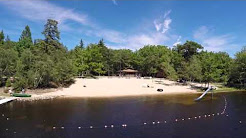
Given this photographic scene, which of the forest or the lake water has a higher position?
the forest

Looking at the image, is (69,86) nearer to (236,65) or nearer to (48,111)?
(48,111)

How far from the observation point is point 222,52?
250 feet

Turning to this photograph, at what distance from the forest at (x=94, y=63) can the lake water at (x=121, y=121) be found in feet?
49.9

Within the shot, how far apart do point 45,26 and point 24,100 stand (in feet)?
110

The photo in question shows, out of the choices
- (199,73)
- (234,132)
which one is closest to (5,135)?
(234,132)

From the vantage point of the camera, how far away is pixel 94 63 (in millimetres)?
76250

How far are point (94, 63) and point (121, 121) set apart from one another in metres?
52.7

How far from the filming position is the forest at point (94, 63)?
158 ft

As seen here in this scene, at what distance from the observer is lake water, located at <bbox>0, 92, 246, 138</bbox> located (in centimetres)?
2105

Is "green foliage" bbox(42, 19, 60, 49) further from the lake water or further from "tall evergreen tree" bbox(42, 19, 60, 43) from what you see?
the lake water

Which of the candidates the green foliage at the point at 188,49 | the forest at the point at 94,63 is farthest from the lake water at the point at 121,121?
the green foliage at the point at 188,49

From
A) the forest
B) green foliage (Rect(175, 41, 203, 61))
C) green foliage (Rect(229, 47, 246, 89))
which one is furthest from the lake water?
green foliage (Rect(175, 41, 203, 61))

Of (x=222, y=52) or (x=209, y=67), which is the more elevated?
(x=222, y=52)

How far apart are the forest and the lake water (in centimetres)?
1520
